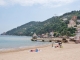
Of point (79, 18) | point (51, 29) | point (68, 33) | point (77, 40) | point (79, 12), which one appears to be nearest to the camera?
point (77, 40)

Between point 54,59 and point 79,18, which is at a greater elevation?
point 79,18

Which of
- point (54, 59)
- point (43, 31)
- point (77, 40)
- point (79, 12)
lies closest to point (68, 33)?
point (77, 40)

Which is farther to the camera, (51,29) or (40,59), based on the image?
(51,29)

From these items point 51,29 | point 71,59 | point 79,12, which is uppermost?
point 79,12

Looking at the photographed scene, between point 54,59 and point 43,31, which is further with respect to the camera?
point 43,31

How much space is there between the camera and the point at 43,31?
14288cm

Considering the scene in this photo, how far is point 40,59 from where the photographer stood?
13.1m

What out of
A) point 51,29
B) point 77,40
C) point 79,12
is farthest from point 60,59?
point 79,12

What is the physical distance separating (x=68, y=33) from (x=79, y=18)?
63.1 m

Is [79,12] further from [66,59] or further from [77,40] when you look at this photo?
[66,59]

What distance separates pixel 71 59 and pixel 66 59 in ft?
1.15

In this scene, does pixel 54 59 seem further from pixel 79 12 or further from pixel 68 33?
pixel 79 12

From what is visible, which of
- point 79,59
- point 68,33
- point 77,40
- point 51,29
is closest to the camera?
point 79,59

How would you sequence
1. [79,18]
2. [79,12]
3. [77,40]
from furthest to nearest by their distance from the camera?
[79,12], [79,18], [77,40]
